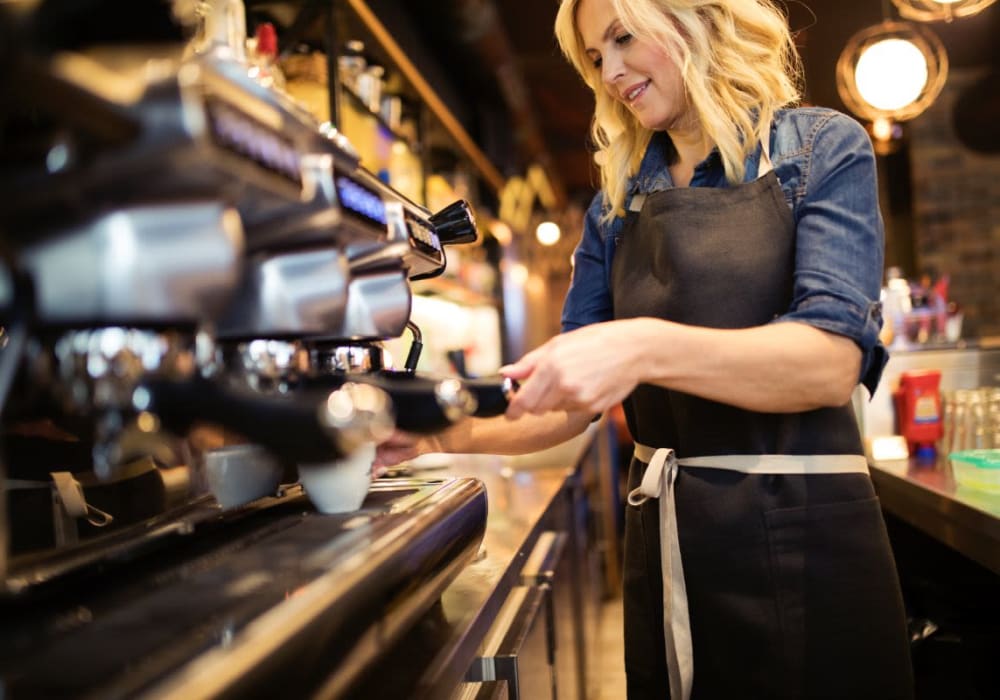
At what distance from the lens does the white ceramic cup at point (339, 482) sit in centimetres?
98

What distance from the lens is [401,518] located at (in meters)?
0.94

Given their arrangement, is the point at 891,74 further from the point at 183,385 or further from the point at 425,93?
the point at 183,385

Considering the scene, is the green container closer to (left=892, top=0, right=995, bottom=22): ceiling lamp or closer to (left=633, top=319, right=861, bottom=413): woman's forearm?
(left=633, top=319, right=861, bottom=413): woman's forearm

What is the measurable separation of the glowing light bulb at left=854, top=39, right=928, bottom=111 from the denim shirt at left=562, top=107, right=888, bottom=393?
2633mm

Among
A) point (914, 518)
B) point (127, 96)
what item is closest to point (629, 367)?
point (127, 96)

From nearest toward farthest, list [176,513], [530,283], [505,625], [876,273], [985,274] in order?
1. [176,513]
2. [876,273]
3. [505,625]
4. [985,274]
5. [530,283]

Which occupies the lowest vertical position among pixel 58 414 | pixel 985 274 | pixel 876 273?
pixel 58 414

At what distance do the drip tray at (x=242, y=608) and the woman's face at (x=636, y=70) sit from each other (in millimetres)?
680

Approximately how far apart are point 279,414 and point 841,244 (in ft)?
2.54

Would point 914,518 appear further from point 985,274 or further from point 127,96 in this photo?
point 985,274

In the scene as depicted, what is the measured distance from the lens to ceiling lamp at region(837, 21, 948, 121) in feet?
11.8


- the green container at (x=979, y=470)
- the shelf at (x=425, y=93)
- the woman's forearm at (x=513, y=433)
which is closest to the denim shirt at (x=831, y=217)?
the woman's forearm at (x=513, y=433)

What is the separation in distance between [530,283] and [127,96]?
840 centimetres

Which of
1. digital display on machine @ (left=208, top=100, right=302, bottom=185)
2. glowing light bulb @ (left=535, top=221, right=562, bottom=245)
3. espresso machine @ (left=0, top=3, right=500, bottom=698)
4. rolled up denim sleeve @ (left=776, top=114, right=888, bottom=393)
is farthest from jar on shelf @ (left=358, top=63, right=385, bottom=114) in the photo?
glowing light bulb @ (left=535, top=221, right=562, bottom=245)
